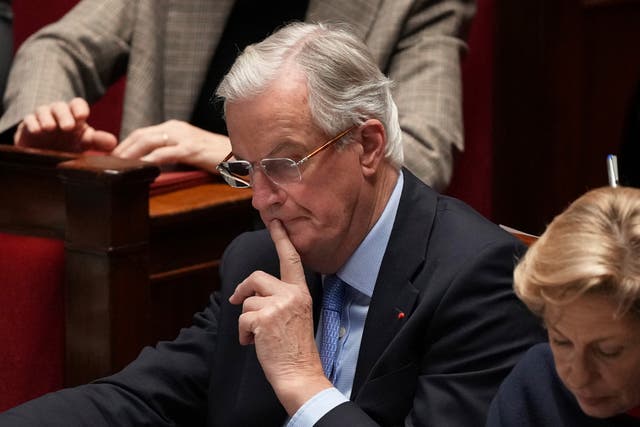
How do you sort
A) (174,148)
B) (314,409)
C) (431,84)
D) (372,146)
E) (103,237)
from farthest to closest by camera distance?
(431,84) < (174,148) < (103,237) < (372,146) < (314,409)

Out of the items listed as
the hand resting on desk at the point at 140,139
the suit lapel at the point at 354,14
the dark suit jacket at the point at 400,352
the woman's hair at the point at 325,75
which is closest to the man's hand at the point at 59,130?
the hand resting on desk at the point at 140,139

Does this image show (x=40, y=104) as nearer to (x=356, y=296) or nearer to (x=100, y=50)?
(x=100, y=50)

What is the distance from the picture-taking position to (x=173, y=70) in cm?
262

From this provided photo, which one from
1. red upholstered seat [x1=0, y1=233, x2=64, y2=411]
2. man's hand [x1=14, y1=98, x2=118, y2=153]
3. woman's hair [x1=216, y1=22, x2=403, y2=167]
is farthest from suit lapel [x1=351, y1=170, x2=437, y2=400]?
man's hand [x1=14, y1=98, x2=118, y2=153]

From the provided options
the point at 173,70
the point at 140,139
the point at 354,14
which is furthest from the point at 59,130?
the point at 354,14

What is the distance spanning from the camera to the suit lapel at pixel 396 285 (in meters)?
1.55

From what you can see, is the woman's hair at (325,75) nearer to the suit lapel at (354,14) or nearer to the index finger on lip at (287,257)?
the index finger on lip at (287,257)

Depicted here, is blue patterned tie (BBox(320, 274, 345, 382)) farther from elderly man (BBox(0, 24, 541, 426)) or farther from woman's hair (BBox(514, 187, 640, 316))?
woman's hair (BBox(514, 187, 640, 316))

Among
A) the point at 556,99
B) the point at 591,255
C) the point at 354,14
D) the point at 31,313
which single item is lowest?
the point at 31,313

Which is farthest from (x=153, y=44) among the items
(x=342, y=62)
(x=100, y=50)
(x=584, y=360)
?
(x=584, y=360)

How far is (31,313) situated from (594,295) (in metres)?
1.14

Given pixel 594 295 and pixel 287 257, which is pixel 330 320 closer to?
pixel 287 257

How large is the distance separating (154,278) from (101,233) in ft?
0.56

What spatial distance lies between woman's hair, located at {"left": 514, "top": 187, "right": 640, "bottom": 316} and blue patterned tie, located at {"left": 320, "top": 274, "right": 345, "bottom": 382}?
455 millimetres
